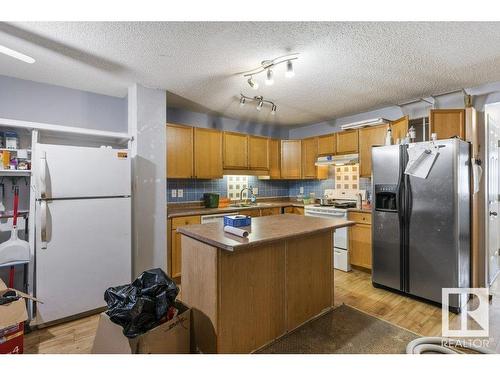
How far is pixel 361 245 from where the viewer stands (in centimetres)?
352

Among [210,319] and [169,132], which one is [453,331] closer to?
[210,319]

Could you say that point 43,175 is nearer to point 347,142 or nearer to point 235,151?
Result: point 235,151

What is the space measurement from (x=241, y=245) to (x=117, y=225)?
5.68ft

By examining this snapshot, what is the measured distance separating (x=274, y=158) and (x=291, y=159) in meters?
0.33

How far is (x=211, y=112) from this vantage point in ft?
13.2

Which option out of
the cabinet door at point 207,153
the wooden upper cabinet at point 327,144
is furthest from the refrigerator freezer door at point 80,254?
the wooden upper cabinet at point 327,144

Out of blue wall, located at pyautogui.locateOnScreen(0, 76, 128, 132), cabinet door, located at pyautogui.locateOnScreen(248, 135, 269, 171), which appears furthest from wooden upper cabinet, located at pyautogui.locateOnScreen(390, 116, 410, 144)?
blue wall, located at pyautogui.locateOnScreen(0, 76, 128, 132)

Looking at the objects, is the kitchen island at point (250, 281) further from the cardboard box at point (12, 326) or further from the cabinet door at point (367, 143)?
the cabinet door at point (367, 143)

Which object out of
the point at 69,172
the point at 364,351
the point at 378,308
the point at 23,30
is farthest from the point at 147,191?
the point at 378,308

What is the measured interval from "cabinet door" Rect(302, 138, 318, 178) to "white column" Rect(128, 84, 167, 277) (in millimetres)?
2631

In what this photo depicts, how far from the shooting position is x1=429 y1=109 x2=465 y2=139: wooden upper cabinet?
9.32ft

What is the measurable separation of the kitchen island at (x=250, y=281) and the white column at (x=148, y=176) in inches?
46.7

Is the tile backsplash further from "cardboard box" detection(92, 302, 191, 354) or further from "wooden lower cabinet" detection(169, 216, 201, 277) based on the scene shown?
"cardboard box" detection(92, 302, 191, 354)
